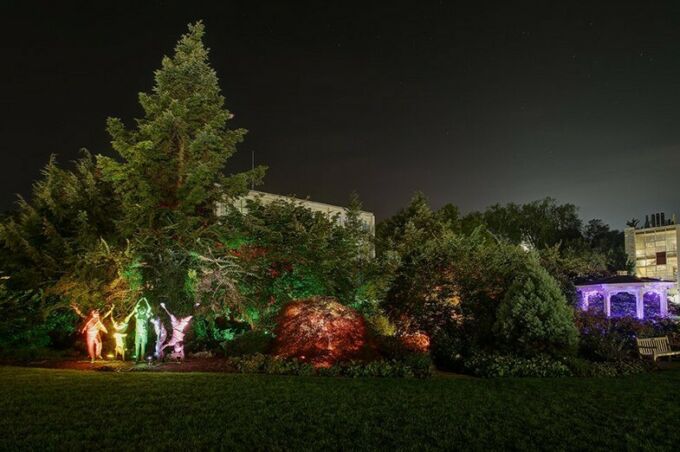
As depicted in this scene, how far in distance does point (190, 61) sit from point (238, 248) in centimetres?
629

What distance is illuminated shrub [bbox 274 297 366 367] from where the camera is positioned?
13141 millimetres

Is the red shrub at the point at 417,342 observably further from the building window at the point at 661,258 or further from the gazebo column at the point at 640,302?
the building window at the point at 661,258

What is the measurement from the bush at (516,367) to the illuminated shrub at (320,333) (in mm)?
2867

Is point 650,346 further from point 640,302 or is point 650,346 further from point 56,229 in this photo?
point 56,229

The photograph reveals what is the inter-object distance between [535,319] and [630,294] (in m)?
16.9

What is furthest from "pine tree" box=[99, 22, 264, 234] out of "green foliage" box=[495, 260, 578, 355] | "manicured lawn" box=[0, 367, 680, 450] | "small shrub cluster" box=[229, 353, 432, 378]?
"green foliage" box=[495, 260, 578, 355]

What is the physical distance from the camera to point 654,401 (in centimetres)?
905

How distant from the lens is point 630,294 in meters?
27.6

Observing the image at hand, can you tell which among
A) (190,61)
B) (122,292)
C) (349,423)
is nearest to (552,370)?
(349,423)

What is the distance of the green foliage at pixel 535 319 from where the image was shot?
541 inches

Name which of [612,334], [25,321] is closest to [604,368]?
[612,334]

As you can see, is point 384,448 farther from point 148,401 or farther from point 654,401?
A: point 654,401

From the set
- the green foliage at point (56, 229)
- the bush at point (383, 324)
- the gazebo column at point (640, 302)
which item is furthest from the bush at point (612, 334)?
the green foliage at point (56, 229)

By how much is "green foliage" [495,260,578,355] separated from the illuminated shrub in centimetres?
383
